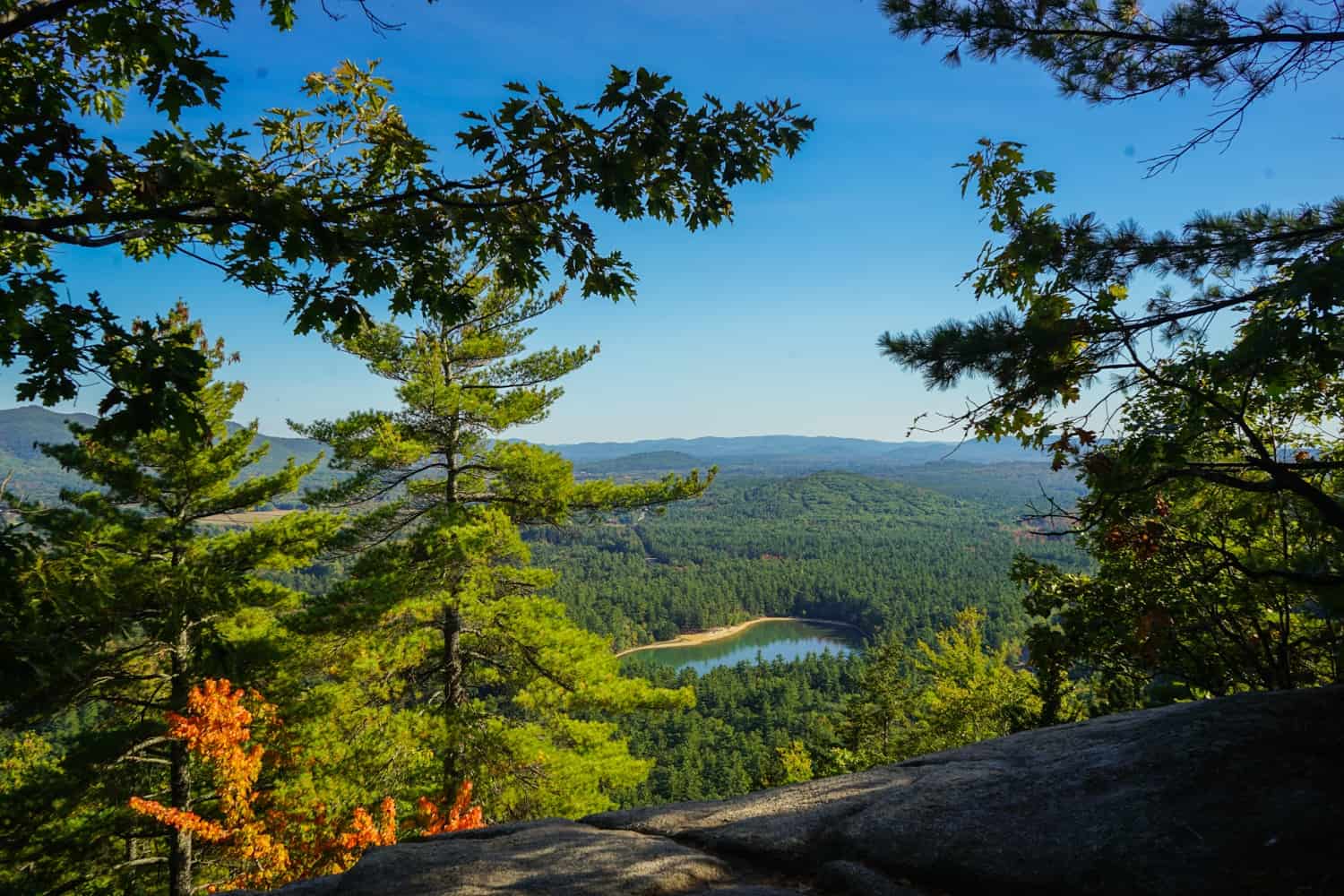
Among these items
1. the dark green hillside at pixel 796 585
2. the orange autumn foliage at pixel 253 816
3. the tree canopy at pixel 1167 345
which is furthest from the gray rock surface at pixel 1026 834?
the dark green hillside at pixel 796 585

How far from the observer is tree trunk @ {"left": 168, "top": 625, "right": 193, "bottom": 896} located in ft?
31.6

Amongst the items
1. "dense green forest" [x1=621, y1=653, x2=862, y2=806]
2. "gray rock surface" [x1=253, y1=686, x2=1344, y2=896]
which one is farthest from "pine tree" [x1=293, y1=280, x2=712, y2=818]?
"dense green forest" [x1=621, y1=653, x2=862, y2=806]

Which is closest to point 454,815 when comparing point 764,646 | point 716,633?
point 764,646

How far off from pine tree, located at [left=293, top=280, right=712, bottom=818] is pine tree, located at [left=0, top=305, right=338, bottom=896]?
1.41 m

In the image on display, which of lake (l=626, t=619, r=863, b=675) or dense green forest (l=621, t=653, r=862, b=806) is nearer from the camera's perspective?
dense green forest (l=621, t=653, r=862, b=806)

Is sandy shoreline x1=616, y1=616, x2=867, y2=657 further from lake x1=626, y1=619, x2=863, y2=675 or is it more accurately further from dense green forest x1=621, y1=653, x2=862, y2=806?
dense green forest x1=621, y1=653, x2=862, y2=806

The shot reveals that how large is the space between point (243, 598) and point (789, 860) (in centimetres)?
1039

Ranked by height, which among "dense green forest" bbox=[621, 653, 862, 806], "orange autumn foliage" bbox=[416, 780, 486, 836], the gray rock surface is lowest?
"dense green forest" bbox=[621, 653, 862, 806]

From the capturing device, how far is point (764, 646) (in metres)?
123

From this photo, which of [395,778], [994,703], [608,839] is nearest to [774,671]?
[994,703]

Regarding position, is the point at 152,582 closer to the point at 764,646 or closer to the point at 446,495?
the point at 446,495

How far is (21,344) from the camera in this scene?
2.54 meters

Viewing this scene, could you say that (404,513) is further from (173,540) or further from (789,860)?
(789,860)

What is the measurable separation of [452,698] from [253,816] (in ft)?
11.2
